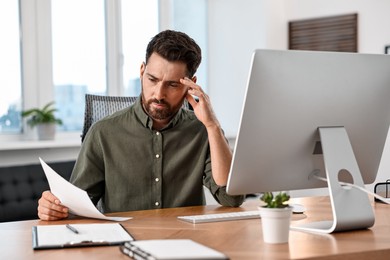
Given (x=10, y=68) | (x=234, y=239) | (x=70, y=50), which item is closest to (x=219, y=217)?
(x=234, y=239)

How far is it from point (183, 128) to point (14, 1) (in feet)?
7.60

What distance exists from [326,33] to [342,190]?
3.38 meters

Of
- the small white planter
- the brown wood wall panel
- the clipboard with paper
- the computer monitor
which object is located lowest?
the clipboard with paper

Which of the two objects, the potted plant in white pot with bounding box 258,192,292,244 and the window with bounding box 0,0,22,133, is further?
the window with bounding box 0,0,22,133

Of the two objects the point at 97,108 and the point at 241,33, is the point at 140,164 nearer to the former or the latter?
the point at 97,108

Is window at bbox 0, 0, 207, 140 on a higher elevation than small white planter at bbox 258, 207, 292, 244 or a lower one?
higher

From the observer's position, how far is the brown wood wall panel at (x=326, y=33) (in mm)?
4676

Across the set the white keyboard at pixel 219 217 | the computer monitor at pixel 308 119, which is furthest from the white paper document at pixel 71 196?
the computer monitor at pixel 308 119

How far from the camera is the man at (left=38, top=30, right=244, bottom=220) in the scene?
6.99ft

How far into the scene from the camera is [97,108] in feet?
8.00

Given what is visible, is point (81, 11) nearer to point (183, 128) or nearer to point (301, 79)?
point (183, 128)

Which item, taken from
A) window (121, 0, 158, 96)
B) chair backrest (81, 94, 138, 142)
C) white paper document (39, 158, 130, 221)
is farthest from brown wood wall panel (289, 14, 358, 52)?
A: white paper document (39, 158, 130, 221)

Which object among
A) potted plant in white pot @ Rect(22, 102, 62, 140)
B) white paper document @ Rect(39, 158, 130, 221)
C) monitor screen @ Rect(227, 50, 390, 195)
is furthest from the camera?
potted plant in white pot @ Rect(22, 102, 62, 140)

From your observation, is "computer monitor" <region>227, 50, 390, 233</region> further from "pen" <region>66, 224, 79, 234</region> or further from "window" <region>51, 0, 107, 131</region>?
"window" <region>51, 0, 107, 131</region>
